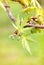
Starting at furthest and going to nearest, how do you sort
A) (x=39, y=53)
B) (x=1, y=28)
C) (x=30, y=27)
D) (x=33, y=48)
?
1. (x=1, y=28)
2. (x=33, y=48)
3. (x=39, y=53)
4. (x=30, y=27)

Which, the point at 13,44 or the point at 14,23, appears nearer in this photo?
the point at 14,23

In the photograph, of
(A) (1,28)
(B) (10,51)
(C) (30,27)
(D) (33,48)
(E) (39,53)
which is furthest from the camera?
(A) (1,28)

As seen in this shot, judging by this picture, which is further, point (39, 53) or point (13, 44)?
point (13, 44)

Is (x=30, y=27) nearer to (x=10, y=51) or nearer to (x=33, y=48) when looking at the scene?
(x=33, y=48)

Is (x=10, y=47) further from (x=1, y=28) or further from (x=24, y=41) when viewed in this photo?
(x=24, y=41)

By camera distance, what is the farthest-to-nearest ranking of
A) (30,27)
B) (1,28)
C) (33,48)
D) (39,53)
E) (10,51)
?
(1,28) → (10,51) → (33,48) → (39,53) → (30,27)

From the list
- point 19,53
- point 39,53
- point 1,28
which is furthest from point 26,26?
point 1,28

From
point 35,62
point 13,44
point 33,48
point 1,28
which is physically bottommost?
point 35,62

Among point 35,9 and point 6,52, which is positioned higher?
point 6,52

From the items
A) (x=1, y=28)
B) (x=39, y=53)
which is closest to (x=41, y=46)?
(x=39, y=53)
